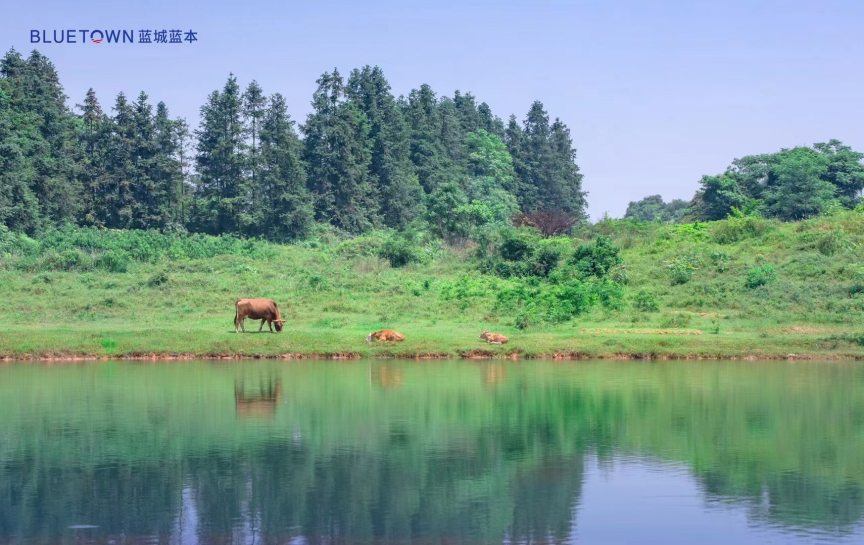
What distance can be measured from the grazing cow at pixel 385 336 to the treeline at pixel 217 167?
34853mm

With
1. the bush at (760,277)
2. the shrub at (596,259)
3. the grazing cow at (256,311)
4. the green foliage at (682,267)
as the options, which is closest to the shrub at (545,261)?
the shrub at (596,259)

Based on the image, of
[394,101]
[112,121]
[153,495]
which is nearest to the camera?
[153,495]

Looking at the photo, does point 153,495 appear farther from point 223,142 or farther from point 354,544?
point 223,142

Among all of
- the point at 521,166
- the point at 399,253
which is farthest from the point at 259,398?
the point at 521,166

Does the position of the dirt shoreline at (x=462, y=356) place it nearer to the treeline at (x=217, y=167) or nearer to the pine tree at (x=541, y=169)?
the treeline at (x=217, y=167)

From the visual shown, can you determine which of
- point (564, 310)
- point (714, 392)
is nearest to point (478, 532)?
point (714, 392)

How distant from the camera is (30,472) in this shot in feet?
48.7

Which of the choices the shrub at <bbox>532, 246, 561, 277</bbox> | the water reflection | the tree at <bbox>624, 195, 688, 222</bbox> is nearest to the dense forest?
the shrub at <bbox>532, 246, 561, 277</bbox>

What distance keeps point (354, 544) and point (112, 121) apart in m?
58.8

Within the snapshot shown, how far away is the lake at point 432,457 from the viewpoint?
12.2 meters

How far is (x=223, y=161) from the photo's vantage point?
223ft

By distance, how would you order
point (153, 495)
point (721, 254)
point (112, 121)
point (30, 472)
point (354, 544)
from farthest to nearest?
point (112, 121), point (721, 254), point (30, 472), point (153, 495), point (354, 544)

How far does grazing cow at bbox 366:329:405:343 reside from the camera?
30797 millimetres

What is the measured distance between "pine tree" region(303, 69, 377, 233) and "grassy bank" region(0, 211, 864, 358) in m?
16.3
